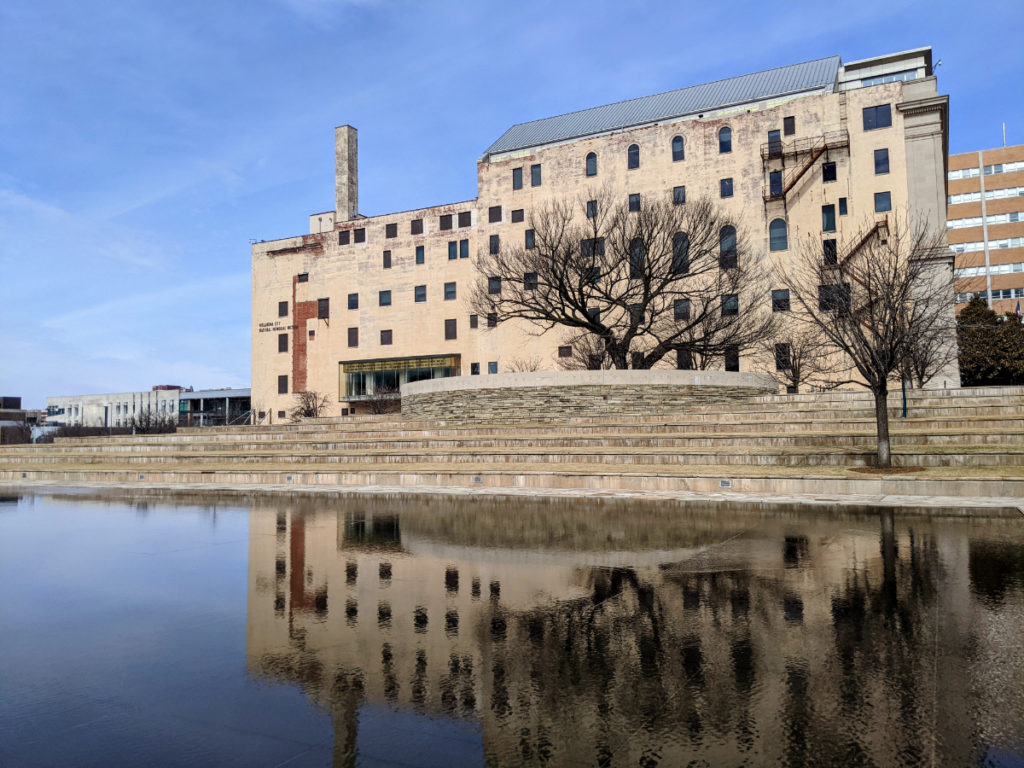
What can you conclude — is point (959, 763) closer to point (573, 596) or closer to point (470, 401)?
point (573, 596)

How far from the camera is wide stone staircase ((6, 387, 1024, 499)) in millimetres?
15266

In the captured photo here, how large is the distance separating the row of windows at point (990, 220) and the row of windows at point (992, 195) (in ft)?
6.14

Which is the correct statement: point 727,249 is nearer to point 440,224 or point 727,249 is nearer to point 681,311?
point 681,311

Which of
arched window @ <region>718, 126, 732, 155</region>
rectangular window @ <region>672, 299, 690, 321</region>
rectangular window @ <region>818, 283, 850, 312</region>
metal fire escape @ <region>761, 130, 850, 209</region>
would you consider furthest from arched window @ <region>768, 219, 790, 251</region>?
rectangular window @ <region>818, 283, 850, 312</region>

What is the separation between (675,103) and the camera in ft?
177

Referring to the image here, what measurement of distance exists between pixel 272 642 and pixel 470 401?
22.3 metres

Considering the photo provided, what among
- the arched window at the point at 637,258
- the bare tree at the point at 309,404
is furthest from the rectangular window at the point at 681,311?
the bare tree at the point at 309,404

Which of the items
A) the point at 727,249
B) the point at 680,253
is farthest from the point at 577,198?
the point at 680,253

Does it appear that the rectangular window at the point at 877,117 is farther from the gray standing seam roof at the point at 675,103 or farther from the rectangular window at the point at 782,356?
the rectangular window at the point at 782,356

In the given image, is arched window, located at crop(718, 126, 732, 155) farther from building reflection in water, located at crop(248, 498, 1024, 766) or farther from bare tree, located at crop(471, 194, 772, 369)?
building reflection in water, located at crop(248, 498, 1024, 766)

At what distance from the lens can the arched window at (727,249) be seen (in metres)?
38.7

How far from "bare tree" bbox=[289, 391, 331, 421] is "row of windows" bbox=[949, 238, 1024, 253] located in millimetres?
64863

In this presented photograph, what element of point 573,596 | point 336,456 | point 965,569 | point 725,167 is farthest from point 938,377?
point 573,596

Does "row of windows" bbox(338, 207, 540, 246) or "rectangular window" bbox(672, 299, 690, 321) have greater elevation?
"row of windows" bbox(338, 207, 540, 246)
